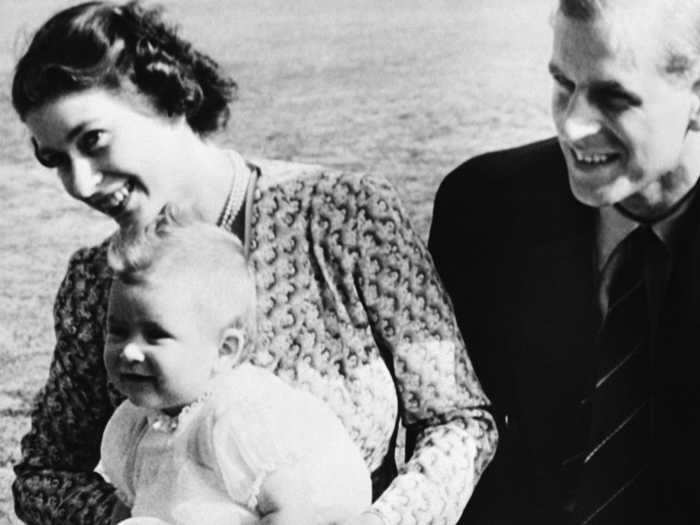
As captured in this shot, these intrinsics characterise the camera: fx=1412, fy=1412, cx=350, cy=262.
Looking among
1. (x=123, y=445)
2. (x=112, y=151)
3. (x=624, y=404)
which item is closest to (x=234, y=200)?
(x=112, y=151)

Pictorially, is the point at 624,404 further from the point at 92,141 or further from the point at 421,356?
the point at 92,141

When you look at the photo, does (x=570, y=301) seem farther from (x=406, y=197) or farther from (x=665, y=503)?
(x=406, y=197)

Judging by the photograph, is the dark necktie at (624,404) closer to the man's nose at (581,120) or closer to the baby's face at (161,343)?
the man's nose at (581,120)

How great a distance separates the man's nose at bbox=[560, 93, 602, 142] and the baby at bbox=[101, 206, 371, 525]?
2.09 ft

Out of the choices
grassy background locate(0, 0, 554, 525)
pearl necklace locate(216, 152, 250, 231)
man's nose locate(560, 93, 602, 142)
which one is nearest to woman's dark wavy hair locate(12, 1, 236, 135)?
pearl necklace locate(216, 152, 250, 231)

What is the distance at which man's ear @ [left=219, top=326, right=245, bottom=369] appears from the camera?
2.33 metres

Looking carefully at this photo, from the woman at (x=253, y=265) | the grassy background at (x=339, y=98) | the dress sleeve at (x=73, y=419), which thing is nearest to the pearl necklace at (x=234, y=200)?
the woman at (x=253, y=265)

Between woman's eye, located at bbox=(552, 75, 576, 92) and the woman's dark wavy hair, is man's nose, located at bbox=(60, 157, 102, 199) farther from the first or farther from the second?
woman's eye, located at bbox=(552, 75, 576, 92)

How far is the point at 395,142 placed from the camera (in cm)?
898

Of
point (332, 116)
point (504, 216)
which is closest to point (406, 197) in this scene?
point (332, 116)

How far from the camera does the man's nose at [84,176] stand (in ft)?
7.96

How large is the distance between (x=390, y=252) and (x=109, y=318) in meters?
0.54

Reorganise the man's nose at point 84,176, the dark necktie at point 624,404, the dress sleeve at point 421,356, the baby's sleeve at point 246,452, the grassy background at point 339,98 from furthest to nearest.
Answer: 1. the grassy background at point 339,98
2. the dark necktie at point 624,404
3. the dress sleeve at point 421,356
4. the man's nose at point 84,176
5. the baby's sleeve at point 246,452

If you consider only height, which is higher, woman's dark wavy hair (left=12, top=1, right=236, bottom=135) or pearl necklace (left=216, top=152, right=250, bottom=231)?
woman's dark wavy hair (left=12, top=1, right=236, bottom=135)
